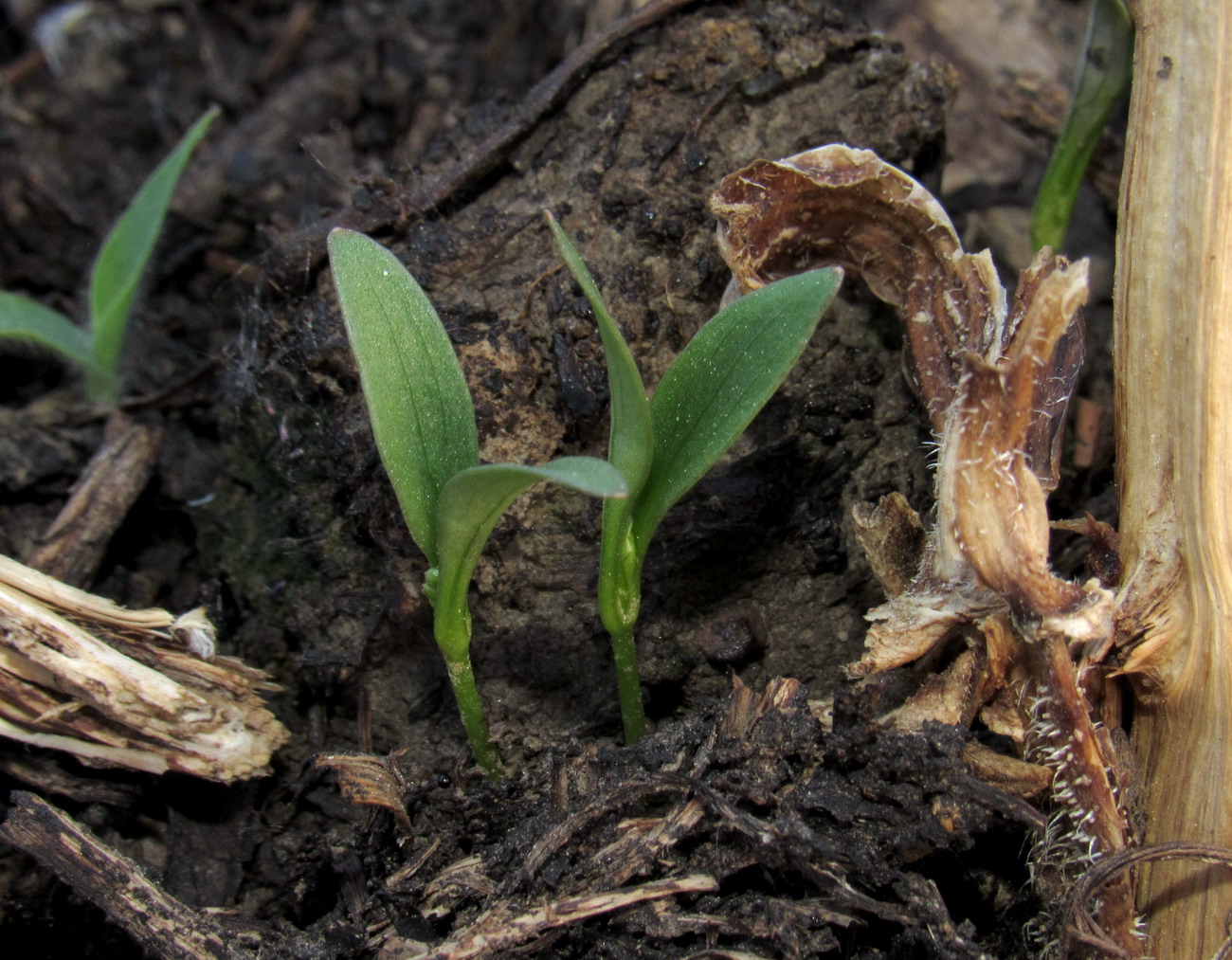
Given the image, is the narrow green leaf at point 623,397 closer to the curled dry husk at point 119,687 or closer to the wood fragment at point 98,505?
the curled dry husk at point 119,687

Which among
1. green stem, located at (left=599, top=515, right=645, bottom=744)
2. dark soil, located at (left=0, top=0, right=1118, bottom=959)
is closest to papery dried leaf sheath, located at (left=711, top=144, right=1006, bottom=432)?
dark soil, located at (left=0, top=0, right=1118, bottom=959)

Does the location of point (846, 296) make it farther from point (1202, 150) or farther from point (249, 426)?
point (249, 426)

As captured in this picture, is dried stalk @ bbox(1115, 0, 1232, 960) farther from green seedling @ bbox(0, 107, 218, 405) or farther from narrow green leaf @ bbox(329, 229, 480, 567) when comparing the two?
green seedling @ bbox(0, 107, 218, 405)

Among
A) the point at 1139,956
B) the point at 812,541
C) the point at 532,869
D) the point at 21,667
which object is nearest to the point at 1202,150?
the point at 812,541

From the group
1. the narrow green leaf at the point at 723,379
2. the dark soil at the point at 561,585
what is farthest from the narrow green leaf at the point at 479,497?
the dark soil at the point at 561,585

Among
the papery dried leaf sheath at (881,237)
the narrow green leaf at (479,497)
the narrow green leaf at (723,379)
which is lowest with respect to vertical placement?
the narrow green leaf at (479,497)

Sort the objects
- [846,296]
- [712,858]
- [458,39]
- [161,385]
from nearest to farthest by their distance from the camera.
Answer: [712,858] < [846,296] < [161,385] < [458,39]

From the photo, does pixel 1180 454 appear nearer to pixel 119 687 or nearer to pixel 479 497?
pixel 479 497
